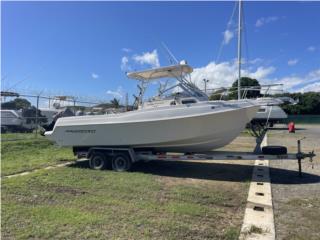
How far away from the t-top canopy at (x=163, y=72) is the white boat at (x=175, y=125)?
3 centimetres

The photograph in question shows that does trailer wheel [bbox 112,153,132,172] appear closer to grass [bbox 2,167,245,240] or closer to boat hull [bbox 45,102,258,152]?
boat hull [bbox 45,102,258,152]

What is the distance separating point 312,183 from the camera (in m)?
6.88

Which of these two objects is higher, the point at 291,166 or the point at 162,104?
the point at 162,104

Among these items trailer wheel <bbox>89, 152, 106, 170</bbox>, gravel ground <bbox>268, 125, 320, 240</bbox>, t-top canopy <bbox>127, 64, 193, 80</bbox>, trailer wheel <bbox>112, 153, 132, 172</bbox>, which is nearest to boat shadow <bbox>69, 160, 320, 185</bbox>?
gravel ground <bbox>268, 125, 320, 240</bbox>

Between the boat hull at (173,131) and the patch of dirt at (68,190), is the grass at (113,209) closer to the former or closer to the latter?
the patch of dirt at (68,190)

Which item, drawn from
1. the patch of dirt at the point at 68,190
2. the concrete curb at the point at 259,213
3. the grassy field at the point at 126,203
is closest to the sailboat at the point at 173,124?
the grassy field at the point at 126,203

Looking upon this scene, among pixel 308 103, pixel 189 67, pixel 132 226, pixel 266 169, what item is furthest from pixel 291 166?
pixel 308 103

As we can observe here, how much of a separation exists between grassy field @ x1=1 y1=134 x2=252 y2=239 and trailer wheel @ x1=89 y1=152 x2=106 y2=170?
236 millimetres

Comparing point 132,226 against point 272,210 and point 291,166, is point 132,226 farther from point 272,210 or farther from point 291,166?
point 291,166

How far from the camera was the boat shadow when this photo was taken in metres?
7.41

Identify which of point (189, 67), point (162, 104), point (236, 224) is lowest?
point (236, 224)

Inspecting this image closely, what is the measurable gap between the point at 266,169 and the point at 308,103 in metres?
57.4

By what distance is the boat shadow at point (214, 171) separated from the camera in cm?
741

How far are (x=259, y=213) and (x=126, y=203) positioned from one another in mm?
2220
